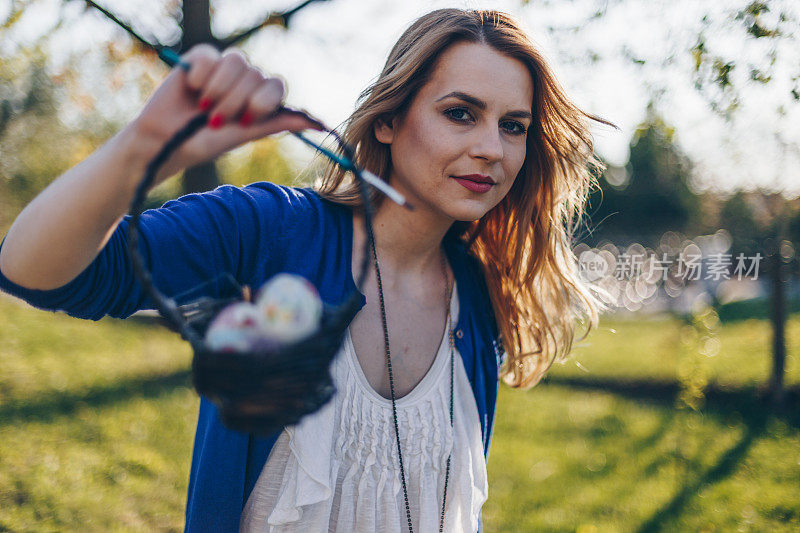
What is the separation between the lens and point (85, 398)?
5438 mm

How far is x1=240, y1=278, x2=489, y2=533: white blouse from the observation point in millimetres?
1609

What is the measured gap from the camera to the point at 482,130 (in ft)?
5.93

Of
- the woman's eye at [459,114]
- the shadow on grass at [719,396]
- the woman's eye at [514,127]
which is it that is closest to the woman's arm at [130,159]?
the woman's eye at [459,114]

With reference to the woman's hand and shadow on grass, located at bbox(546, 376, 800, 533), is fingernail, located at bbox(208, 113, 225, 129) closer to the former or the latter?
the woman's hand

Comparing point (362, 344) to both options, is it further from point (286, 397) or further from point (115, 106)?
point (115, 106)

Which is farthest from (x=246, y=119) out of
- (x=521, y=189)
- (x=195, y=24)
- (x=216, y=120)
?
(x=195, y=24)

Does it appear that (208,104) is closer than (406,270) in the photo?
Yes

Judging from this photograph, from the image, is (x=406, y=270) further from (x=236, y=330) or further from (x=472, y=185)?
(x=236, y=330)

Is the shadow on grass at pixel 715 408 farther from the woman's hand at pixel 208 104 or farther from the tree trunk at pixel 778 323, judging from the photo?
the woman's hand at pixel 208 104

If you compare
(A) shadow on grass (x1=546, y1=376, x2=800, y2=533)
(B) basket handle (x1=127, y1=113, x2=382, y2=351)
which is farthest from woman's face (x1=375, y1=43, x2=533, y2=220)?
(A) shadow on grass (x1=546, y1=376, x2=800, y2=533)

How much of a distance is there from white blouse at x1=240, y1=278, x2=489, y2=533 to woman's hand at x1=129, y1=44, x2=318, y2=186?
0.80 metres

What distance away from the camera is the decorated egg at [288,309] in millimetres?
920

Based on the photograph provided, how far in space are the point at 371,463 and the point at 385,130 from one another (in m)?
1.08

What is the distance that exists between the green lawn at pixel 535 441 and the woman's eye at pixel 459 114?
1129mm
